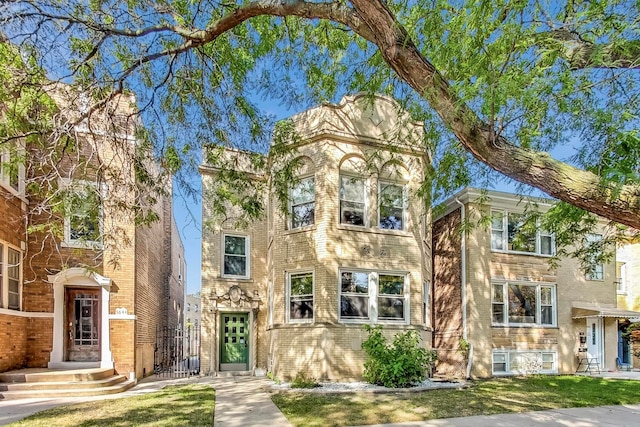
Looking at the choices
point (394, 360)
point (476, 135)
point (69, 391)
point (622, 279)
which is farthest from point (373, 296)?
point (622, 279)

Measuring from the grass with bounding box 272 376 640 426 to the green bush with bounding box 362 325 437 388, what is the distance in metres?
0.63

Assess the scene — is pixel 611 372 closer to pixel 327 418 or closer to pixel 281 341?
pixel 281 341

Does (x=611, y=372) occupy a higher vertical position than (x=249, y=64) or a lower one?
lower

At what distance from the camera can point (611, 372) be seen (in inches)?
660

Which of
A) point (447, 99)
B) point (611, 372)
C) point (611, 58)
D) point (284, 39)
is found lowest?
point (611, 372)

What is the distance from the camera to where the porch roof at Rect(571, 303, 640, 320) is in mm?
16078

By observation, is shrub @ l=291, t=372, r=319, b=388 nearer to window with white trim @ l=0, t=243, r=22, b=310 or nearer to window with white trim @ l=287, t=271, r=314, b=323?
window with white trim @ l=287, t=271, r=314, b=323

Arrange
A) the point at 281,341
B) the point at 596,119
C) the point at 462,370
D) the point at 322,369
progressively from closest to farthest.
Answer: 1. the point at 596,119
2. the point at 322,369
3. the point at 281,341
4. the point at 462,370

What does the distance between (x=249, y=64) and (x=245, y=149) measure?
1.52m

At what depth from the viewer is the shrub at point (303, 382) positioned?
11078 mm

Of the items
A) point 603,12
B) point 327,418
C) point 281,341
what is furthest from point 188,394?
point 603,12

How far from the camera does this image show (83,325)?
12156 mm

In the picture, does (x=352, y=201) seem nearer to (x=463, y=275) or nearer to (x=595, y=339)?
(x=463, y=275)

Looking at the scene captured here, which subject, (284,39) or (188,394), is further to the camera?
(188,394)
